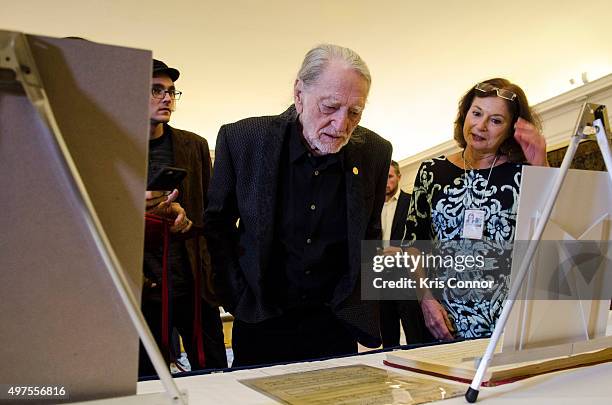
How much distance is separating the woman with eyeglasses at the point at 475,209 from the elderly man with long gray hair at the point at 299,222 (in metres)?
0.27

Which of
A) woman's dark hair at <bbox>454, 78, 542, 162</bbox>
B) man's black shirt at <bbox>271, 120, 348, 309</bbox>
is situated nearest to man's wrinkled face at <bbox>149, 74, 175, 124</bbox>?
man's black shirt at <bbox>271, 120, 348, 309</bbox>

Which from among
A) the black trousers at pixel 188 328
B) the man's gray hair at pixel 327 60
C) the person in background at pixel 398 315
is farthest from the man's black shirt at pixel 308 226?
the person in background at pixel 398 315

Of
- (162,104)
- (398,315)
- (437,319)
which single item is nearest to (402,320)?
(398,315)

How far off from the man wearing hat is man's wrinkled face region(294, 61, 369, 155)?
362 millimetres

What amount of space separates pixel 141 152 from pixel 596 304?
75cm

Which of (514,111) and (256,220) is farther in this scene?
(514,111)

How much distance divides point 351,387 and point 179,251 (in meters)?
0.89

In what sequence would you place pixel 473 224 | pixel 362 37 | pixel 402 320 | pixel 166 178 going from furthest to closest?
1. pixel 362 37
2. pixel 402 320
3. pixel 473 224
4. pixel 166 178

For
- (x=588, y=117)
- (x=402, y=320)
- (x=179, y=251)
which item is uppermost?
(x=588, y=117)

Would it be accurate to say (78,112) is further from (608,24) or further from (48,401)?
(608,24)

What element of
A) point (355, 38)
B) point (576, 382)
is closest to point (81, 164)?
point (576, 382)

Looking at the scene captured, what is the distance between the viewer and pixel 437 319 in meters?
1.45

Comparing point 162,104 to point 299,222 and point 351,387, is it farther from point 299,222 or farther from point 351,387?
point 351,387

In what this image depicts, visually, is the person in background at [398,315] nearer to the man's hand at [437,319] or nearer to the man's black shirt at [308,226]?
the man's hand at [437,319]
